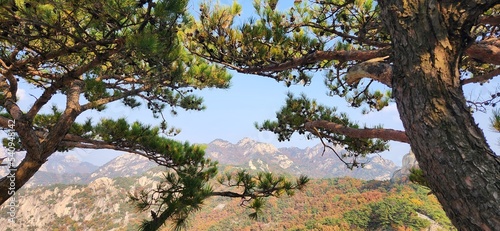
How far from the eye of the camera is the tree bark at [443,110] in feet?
2.74

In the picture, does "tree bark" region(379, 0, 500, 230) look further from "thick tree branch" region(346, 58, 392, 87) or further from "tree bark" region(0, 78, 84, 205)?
"tree bark" region(0, 78, 84, 205)

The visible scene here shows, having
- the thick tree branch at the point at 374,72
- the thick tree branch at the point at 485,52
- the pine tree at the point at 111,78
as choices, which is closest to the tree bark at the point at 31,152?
the pine tree at the point at 111,78

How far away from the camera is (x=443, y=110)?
0.98 metres

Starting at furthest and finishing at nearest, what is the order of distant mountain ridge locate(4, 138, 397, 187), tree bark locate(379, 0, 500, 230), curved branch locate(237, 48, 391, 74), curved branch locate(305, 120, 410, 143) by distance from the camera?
distant mountain ridge locate(4, 138, 397, 187)
curved branch locate(305, 120, 410, 143)
curved branch locate(237, 48, 391, 74)
tree bark locate(379, 0, 500, 230)

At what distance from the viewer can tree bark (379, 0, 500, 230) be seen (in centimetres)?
83

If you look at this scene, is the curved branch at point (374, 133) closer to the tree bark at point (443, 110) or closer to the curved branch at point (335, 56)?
the curved branch at point (335, 56)

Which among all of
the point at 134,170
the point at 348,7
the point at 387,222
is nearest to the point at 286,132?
the point at 348,7

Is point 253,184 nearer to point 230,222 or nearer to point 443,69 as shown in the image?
point 443,69

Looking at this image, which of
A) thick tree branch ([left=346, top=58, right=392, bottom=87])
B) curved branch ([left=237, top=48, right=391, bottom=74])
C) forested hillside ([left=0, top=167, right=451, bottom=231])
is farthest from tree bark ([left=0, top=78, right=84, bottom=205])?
forested hillside ([left=0, top=167, right=451, bottom=231])

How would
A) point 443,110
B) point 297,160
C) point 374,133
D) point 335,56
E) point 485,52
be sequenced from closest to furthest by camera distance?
point 443,110
point 485,52
point 335,56
point 374,133
point 297,160

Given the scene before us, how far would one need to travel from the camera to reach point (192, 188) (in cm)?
179

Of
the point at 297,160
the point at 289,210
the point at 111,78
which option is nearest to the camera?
the point at 111,78

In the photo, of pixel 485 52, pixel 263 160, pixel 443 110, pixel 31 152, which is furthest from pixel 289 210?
pixel 263 160

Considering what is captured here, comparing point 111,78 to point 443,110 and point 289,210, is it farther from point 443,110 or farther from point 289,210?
point 289,210
